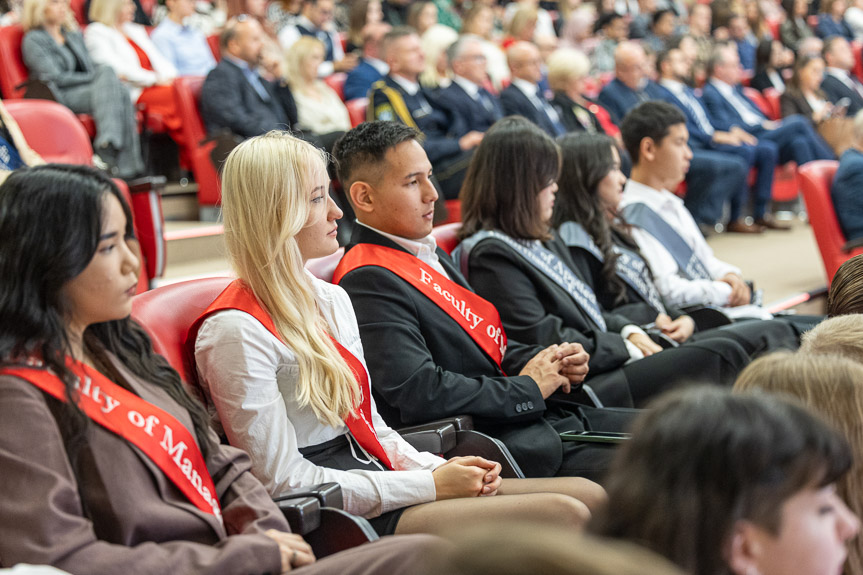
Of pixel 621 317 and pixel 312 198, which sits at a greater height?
pixel 312 198

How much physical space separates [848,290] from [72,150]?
105 inches

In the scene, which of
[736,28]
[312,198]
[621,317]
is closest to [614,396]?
[621,317]

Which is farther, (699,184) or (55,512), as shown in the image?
(699,184)

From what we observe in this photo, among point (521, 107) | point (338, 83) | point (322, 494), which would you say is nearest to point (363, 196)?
point (322, 494)

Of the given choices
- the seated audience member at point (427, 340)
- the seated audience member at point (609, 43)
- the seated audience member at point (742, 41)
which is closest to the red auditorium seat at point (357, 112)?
the seated audience member at point (427, 340)

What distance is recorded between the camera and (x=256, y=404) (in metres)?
1.61

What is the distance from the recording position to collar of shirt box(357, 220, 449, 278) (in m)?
2.18

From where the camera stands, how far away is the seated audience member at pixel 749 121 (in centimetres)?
643

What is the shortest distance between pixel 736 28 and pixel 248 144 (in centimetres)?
802

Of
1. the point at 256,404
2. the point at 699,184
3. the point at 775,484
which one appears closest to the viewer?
the point at 775,484

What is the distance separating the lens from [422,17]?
6785mm

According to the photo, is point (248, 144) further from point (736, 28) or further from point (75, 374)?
point (736, 28)

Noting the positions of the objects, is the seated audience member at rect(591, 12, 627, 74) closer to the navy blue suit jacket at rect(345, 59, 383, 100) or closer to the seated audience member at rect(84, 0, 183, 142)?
the navy blue suit jacket at rect(345, 59, 383, 100)

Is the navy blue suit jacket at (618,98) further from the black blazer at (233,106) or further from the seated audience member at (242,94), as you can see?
the black blazer at (233,106)
